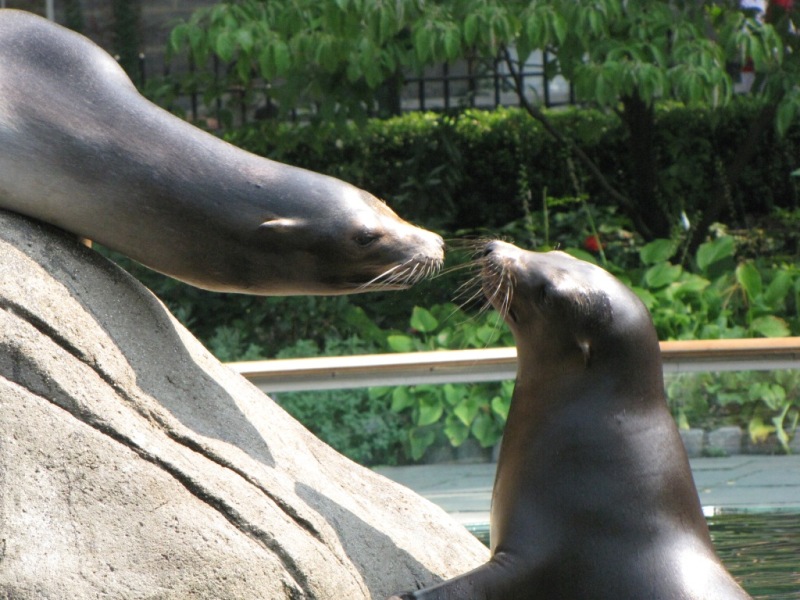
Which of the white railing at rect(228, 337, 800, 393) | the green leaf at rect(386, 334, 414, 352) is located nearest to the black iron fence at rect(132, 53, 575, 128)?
the green leaf at rect(386, 334, 414, 352)

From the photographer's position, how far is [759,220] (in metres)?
11.4

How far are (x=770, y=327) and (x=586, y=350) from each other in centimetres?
460

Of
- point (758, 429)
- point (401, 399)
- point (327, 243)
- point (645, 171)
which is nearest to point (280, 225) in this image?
point (327, 243)

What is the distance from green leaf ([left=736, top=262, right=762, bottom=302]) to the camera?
781 cm

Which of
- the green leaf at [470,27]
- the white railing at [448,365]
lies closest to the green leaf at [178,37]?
the green leaf at [470,27]

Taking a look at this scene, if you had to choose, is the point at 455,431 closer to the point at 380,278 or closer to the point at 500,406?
the point at 500,406

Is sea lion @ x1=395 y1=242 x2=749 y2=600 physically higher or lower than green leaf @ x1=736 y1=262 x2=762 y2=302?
higher

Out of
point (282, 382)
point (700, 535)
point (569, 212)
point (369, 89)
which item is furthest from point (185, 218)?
point (569, 212)

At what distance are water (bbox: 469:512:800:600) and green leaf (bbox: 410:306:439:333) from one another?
1.79 metres

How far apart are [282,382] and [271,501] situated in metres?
2.15

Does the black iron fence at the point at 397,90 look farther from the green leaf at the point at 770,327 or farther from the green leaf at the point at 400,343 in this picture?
the green leaf at the point at 400,343

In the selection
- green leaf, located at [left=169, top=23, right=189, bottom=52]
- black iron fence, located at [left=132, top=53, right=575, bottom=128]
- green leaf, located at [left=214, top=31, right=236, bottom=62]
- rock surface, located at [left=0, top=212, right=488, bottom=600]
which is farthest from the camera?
black iron fence, located at [left=132, top=53, right=575, bottom=128]

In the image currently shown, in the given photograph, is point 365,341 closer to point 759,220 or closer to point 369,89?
point 369,89

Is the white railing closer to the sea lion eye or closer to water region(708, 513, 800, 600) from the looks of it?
water region(708, 513, 800, 600)
